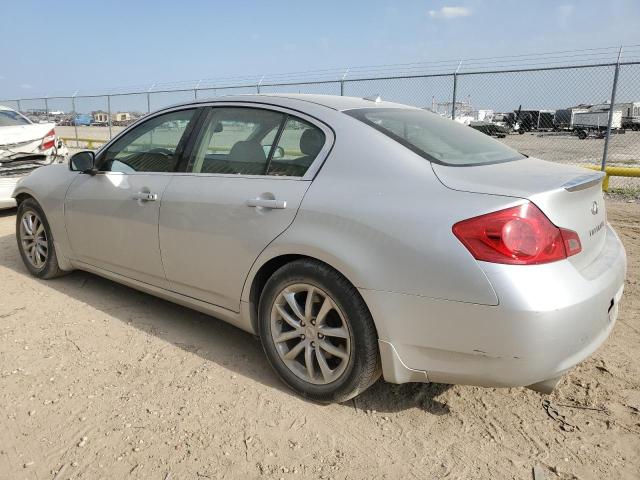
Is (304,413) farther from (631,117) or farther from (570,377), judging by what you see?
(631,117)

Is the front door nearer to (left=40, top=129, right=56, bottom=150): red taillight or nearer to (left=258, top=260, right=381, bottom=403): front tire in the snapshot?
(left=258, top=260, right=381, bottom=403): front tire

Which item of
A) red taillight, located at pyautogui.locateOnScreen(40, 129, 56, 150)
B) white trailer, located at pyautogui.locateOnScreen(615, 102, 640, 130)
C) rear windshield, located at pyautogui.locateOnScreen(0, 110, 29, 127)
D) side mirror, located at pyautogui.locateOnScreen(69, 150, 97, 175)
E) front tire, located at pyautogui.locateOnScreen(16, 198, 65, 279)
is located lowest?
white trailer, located at pyautogui.locateOnScreen(615, 102, 640, 130)

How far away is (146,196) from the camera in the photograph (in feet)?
11.1

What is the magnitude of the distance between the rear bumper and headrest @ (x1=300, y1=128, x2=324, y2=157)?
847 millimetres

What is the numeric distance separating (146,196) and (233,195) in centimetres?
79

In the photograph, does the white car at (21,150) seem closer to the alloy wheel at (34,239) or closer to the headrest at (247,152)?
the alloy wheel at (34,239)

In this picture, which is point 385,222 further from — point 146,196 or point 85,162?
point 85,162

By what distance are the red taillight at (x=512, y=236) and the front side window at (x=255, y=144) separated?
97 cm

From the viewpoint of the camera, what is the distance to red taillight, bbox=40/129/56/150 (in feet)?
24.6

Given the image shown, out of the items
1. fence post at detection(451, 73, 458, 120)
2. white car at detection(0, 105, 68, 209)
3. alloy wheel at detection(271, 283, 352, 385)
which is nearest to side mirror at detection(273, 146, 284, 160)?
alloy wheel at detection(271, 283, 352, 385)

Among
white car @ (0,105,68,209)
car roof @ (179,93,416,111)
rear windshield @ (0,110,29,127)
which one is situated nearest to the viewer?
car roof @ (179,93,416,111)

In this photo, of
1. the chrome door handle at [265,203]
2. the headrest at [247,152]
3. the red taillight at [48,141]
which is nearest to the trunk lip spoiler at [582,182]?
the chrome door handle at [265,203]

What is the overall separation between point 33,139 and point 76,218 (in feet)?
13.9

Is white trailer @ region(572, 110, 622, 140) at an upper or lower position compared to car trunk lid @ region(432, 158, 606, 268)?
lower
